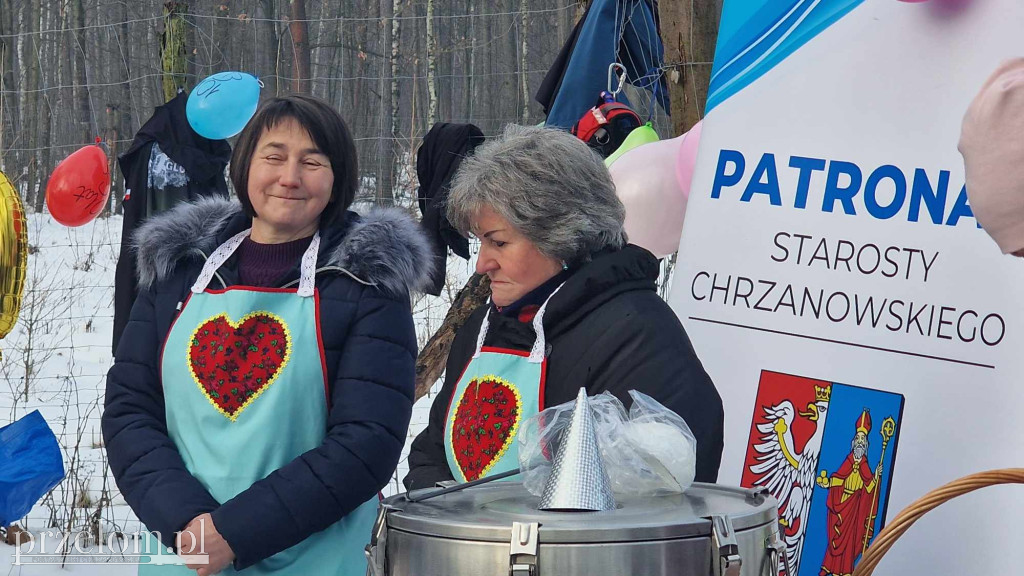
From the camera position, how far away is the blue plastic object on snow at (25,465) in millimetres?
3779

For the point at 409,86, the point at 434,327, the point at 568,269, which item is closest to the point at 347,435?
the point at 568,269

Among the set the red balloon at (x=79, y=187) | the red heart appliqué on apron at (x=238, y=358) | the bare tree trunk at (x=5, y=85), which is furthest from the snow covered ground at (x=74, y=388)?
the red heart appliqué on apron at (x=238, y=358)

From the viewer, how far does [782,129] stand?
285cm

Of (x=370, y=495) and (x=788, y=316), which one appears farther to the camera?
(x=788, y=316)

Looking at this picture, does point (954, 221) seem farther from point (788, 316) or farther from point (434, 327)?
point (434, 327)

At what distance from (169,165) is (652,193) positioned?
9.11ft

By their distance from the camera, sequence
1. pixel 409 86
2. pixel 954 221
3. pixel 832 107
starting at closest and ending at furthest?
pixel 954 221 → pixel 832 107 → pixel 409 86

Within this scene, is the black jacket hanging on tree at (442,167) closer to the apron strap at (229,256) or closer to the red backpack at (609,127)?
the red backpack at (609,127)

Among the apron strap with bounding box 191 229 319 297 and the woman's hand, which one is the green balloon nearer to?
the apron strap with bounding box 191 229 319 297

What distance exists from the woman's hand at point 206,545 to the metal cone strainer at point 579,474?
91 cm

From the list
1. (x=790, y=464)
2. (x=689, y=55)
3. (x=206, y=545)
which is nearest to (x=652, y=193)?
(x=790, y=464)

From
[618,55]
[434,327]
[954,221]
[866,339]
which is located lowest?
[434,327]

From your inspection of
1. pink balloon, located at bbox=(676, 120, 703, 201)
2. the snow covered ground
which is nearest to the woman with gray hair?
pink balloon, located at bbox=(676, 120, 703, 201)

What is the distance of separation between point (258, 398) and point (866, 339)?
1.41 meters
